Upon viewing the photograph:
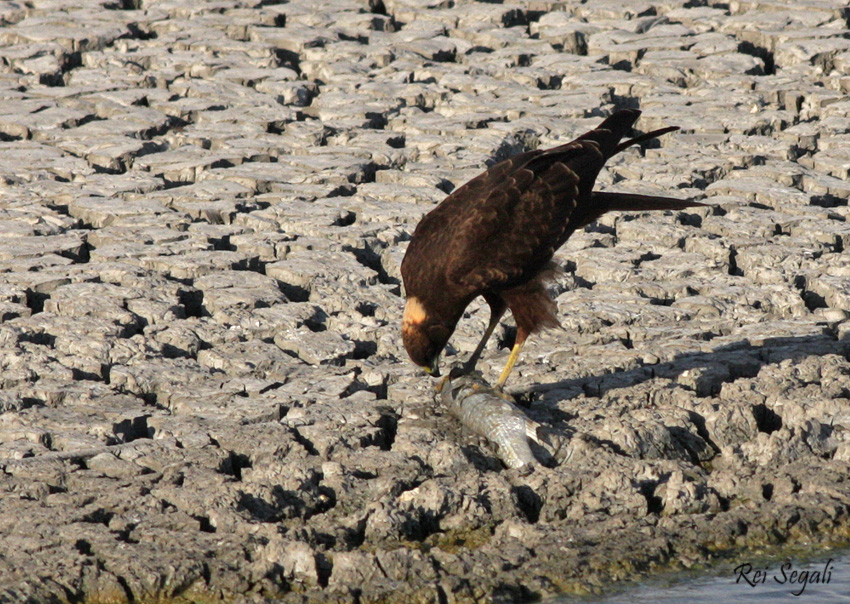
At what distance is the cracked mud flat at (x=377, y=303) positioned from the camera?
382cm

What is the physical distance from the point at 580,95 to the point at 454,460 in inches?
196

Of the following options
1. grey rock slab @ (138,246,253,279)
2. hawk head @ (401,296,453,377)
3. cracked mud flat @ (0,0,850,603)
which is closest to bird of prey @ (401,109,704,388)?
hawk head @ (401,296,453,377)

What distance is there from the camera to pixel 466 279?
4.61 metres

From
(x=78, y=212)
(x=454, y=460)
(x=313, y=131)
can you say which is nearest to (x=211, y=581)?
(x=454, y=460)

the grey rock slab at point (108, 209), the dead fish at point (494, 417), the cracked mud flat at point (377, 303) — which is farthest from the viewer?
the grey rock slab at point (108, 209)

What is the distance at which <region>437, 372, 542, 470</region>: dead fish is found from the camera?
170 inches

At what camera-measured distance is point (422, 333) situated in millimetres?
4645

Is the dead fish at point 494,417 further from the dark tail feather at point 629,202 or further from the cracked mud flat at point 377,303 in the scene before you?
the dark tail feather at point 629,202

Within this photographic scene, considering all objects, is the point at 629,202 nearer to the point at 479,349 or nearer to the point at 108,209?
the point at 479,349

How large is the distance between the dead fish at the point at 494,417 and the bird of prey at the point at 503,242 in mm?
129

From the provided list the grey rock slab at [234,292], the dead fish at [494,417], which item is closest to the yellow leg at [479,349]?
the dead fish at [494,417]

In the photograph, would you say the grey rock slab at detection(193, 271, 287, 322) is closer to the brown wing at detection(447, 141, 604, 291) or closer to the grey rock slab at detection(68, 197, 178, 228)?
the grey rock slab at detection(68, 197, 178, 228)

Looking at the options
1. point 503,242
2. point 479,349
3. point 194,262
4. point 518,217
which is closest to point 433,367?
point 479,349

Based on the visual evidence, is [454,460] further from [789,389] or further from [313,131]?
[313,131]
